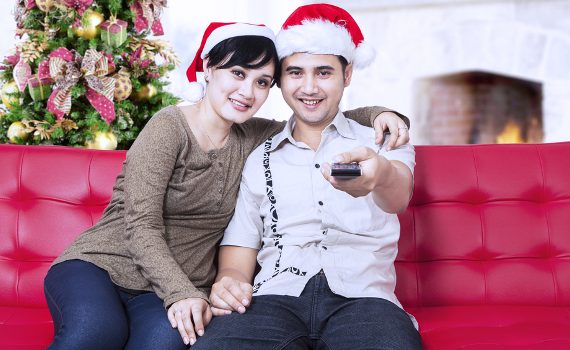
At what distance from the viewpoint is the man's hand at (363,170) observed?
1.27 metres

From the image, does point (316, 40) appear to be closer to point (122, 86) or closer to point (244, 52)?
point (244, 52)

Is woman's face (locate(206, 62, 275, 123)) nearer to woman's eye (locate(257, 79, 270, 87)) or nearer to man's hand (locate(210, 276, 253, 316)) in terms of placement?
woman's eye (locate(257, 79, 270, 87))

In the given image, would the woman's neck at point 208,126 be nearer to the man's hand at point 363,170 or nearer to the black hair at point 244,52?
the black hair at point 244,52

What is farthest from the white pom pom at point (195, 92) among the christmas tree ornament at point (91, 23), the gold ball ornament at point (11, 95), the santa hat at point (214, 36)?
the gold ball ornament at point (11, 95)

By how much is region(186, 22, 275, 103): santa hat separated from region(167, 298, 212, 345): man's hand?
54cm

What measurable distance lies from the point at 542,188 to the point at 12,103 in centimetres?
186

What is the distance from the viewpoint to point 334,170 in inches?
48.5

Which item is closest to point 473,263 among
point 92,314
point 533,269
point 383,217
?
point 533,269

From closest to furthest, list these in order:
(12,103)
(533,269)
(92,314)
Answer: (92,314) < (533,269) < (12,103)

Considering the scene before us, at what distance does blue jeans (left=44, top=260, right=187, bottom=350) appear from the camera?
52.9 inches

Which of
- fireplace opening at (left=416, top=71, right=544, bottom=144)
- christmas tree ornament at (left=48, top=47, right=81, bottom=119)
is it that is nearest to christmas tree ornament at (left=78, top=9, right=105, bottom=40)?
christmas tree ornament at (left=48, top=47, right=81, bottom=119)

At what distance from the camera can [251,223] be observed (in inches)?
64.4

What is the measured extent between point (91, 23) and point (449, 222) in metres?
1.47

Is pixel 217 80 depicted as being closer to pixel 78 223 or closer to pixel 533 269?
pixel 78 223
